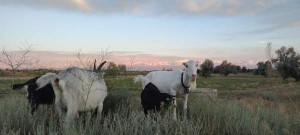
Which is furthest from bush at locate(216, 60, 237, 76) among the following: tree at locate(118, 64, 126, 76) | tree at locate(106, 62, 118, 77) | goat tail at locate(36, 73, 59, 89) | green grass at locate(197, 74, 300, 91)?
goat tail at locate(36, 73, 59, 89)

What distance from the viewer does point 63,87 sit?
472 centimetres

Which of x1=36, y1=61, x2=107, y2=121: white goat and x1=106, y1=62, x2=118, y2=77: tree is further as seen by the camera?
x1=106, y1=62, x2=118, y2=77: tree

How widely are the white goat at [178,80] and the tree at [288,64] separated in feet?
139

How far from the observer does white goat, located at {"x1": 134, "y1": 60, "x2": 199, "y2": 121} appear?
683 cm

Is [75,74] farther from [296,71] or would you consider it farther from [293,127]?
[296,71]

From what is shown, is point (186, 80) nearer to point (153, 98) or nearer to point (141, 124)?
point (153, 98)

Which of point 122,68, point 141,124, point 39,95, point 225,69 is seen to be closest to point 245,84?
point 122,68

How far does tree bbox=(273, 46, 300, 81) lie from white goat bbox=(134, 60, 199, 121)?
42.2m

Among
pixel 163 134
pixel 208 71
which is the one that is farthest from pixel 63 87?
pixel 208 71

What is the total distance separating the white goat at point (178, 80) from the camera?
683 cm

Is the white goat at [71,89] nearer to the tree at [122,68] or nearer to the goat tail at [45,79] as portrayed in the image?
the goat tail at [45,79]

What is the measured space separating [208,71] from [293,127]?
66699 mm

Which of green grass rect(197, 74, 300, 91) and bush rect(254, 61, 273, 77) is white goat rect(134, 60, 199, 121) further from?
green grass rect(197, 74, 300, 91)

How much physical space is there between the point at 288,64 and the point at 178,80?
1782 inches
